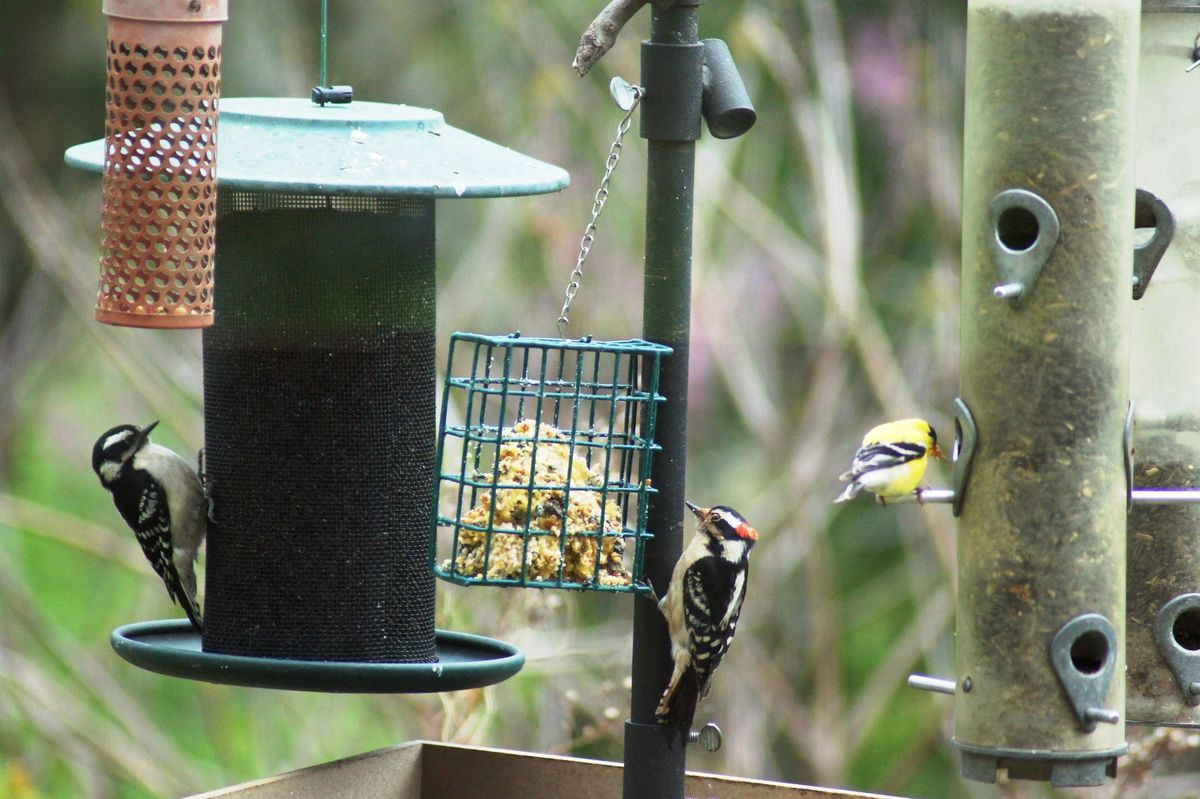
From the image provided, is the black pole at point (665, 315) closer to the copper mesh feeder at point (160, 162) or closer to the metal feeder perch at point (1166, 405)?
the copper mesh feeder at point (160, 162)

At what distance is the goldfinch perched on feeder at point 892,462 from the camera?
5.16 metres

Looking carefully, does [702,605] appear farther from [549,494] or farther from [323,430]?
[323,430]

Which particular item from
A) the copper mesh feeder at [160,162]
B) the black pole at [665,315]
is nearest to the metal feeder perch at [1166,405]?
the black pole at [665,315]

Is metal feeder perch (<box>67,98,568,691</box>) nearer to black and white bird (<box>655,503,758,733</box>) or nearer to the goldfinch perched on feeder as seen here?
black and white bird (<box>655,503,758,733</box>)

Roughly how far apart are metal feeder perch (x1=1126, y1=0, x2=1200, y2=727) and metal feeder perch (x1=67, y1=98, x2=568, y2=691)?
1.59 meters

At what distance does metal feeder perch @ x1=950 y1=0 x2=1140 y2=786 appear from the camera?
4355mm

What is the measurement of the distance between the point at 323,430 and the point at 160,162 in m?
1.23

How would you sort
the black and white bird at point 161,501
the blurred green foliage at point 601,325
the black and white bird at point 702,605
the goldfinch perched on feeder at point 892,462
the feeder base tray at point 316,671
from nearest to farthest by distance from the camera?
the black and white bird at point 702,605 → the feeder base tray at point 316,671 → the goldfinch perched on feeder at point 892,462 → the black and white bird at point 161,501 → the blurred green foliage at point 601,325

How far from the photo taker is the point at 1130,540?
5086 millimetres

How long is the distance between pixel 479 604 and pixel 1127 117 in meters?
3.80

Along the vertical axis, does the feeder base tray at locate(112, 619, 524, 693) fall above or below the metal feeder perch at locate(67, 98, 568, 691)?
below

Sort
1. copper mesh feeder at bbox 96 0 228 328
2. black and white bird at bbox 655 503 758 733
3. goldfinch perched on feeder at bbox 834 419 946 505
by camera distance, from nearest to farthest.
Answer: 1. copper mesh feeder at bbox 96 0 228 328
2. black and white bird at bbox 655 503 758 733
3. goldfinch perched on feeder at bbox 834 419 946 505

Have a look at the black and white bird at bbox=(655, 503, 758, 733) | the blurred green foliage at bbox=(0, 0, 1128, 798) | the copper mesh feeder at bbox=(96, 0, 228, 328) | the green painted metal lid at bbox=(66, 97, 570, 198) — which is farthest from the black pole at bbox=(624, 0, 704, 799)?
the blurred green foliage at bbox=(0, 0, 1128, 798)

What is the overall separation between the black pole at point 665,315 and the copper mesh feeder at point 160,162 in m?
1.09
